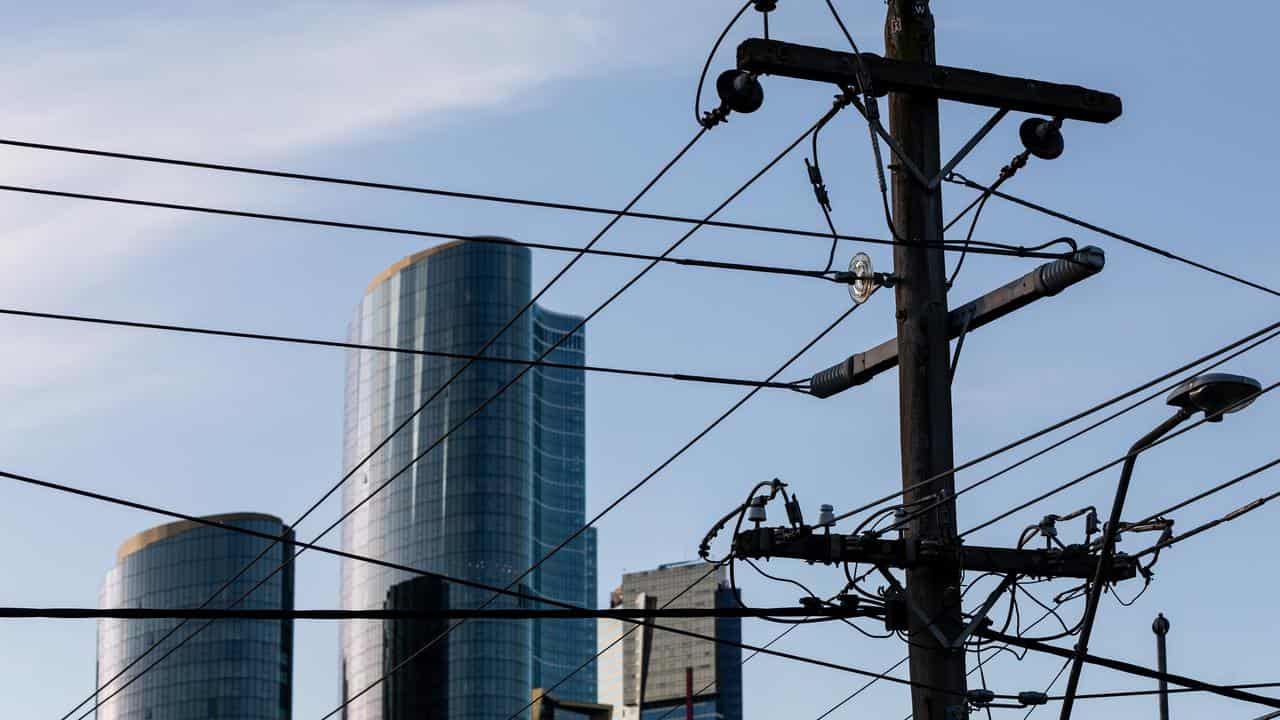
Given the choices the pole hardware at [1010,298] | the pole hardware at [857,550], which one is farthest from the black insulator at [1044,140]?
the pole hardware at [857,550]

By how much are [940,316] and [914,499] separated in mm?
1532

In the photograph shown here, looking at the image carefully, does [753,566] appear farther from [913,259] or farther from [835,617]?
[913,259]

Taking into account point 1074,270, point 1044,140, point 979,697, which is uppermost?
point 1044,140

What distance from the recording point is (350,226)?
1766cm

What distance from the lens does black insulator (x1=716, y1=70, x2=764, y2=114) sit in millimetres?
16500

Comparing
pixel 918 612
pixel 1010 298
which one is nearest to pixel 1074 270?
pixel 1010 298

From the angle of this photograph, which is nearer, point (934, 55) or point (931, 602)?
point (931, 602)

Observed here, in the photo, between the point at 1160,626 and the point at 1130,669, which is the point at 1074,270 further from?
the point at 1160,626

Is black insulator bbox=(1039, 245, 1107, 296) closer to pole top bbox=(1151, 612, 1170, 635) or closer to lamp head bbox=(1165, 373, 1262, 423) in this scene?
lamp head bbox=(1165, 373, 1262, 423)

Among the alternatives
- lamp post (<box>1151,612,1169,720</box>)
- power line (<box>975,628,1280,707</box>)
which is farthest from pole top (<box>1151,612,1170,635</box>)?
power line (<box>975,628,1280,707</box>)

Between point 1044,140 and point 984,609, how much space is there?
13.1ft

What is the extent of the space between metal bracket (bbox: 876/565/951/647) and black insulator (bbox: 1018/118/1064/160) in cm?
379

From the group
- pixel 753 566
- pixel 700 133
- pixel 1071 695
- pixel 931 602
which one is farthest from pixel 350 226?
pixel 1071 695

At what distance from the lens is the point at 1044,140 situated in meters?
17.2
